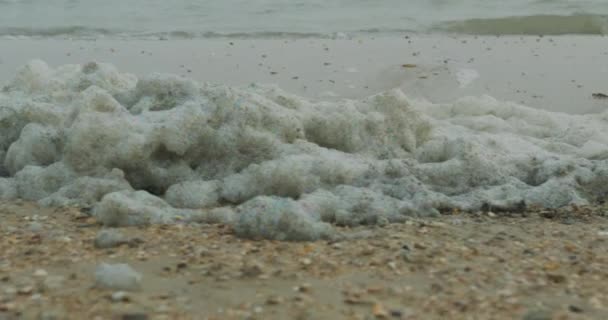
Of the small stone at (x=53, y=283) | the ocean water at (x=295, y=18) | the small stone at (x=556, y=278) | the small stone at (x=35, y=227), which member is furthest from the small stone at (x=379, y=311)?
the ocean water at (x=295, y=18)

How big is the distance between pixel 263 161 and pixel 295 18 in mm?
5790

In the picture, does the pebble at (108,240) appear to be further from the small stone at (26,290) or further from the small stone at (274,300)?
the small stone at (274,300)

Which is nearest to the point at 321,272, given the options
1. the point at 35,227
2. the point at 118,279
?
the point at 118,279

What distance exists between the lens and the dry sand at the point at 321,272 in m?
1.99

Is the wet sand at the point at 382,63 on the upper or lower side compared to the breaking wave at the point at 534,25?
lower

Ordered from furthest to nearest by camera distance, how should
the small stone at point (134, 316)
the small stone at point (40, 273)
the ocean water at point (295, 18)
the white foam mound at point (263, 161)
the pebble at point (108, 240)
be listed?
the ocean water at point (295, 18) → the white foam mound at point (263, 161) → the pebble at point (108, 240) → the small stone at point (40, 273) → the small stone at point (134, 316)

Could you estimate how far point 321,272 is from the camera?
2244mm

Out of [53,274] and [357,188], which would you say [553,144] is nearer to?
[357,188]

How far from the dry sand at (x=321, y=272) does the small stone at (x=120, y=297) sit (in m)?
0.01

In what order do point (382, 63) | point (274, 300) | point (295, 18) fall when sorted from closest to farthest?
1. point (274, 300)
2. point (382, 63)
3. point (295, 18)

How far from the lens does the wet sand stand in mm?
5168

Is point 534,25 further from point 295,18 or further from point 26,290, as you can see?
point 26,290

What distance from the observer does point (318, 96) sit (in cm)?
501

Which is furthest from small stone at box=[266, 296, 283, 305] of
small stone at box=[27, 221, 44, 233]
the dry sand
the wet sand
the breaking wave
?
the breaking wave
